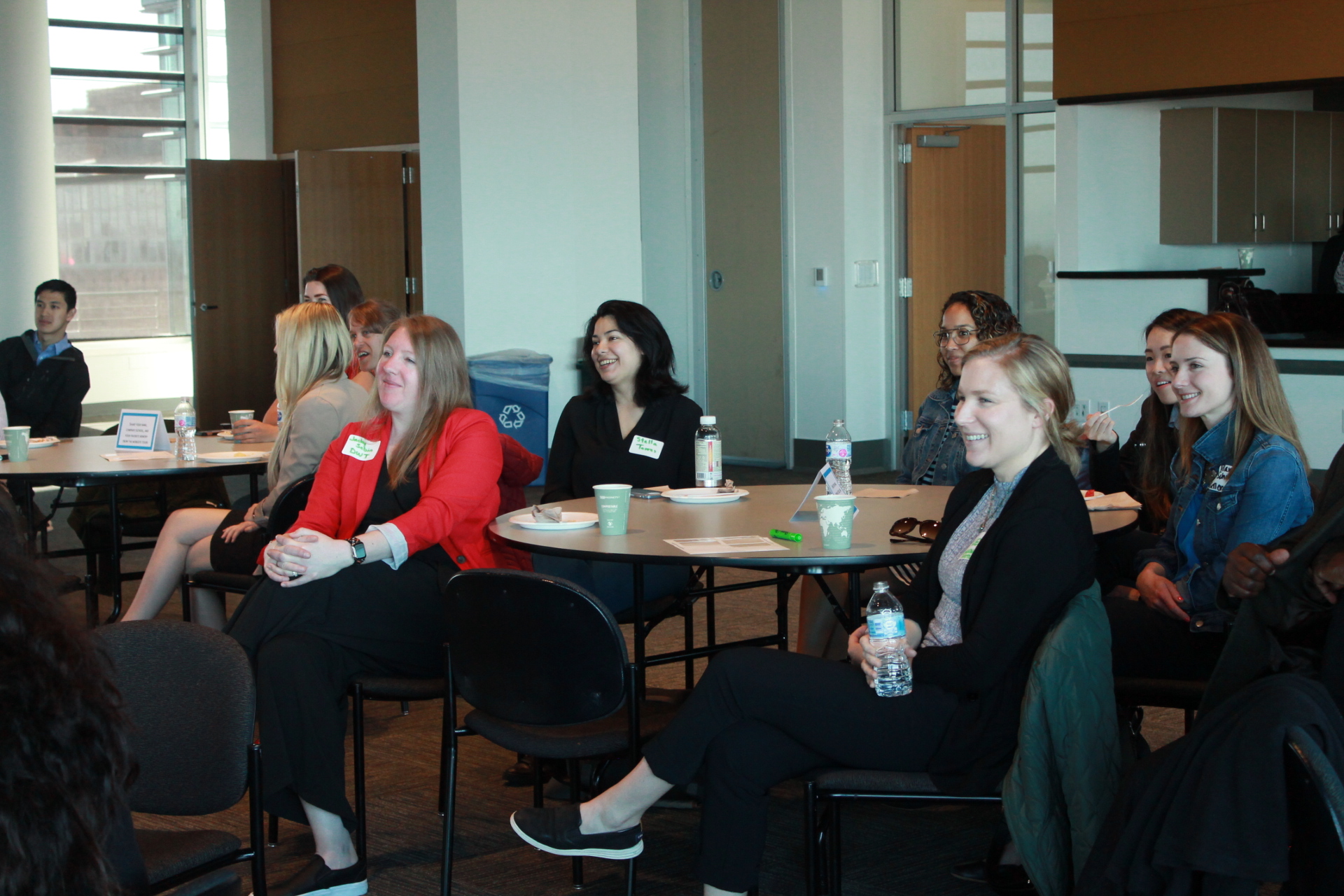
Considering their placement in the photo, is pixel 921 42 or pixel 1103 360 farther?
pixel 921 42

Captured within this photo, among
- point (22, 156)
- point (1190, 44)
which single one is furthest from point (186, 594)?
point (1190, 44)

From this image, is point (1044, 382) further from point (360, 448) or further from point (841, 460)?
point (360, 448)

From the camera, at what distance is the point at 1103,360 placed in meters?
7.68

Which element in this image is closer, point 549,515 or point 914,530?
point 914,530

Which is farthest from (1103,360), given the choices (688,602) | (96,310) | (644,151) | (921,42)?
(96,310)

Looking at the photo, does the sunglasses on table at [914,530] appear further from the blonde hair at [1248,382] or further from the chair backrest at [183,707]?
the chair backrest at [183,707]

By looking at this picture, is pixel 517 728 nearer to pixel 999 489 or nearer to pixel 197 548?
pixel 999 489

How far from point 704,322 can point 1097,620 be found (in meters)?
7.47

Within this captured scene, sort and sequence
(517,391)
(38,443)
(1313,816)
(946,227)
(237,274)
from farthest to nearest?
(237,274) → (946,227) → (517,391) → (38,443) → (1313,816)

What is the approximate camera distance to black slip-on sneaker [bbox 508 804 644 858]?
248 cm

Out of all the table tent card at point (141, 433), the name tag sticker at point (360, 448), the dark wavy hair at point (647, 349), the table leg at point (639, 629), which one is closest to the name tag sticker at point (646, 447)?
the dark wavy hair at point (647, 349)

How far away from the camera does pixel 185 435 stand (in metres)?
4.33

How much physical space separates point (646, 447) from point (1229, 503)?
157cm

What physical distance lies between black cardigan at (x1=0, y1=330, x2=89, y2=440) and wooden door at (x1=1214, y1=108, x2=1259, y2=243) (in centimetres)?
636
